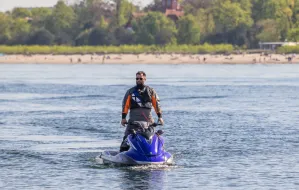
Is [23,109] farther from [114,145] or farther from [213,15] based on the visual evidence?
[213,15]

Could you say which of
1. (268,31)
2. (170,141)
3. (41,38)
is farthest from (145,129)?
(41,38)

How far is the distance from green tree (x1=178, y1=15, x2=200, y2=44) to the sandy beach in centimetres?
1268

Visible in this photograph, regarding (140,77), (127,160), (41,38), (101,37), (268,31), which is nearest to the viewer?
(140,77)

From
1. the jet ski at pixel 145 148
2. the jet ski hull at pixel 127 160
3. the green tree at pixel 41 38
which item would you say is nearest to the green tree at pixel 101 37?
the green tree at pixel 41 38

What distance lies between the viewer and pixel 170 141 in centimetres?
3634

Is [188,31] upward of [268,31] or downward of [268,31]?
downward

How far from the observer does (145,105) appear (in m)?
27.9

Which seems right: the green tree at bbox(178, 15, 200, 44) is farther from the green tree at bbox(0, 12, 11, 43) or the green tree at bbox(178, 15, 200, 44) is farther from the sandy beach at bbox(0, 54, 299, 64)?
the green tree at bbox(0, 12, 11, 43)

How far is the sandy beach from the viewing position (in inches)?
5989

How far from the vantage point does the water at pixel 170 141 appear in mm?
26625

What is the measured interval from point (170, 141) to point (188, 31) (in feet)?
471

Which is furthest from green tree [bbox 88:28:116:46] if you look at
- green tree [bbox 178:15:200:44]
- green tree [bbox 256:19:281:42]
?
green tree [bbox 256:19:281:42]

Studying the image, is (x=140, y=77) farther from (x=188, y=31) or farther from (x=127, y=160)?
(x=188, y=31)

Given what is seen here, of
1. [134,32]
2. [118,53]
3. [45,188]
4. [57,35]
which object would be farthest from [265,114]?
[57,35]
